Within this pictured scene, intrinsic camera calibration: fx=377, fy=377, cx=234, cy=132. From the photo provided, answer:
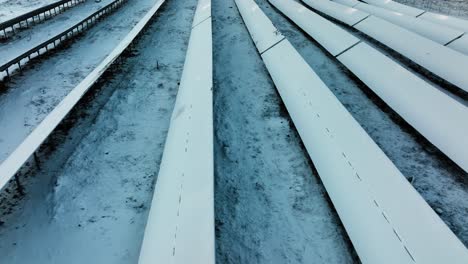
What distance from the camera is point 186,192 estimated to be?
2.38 metres

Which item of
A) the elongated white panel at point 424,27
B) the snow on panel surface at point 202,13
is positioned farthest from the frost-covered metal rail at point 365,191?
the snow on panel surface at point 202,13

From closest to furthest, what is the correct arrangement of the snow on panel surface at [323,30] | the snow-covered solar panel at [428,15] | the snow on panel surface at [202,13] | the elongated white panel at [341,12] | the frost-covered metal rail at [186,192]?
the frost-covered metal rail at [186,192]
the snow on panel surface at [323,30]
the snow-covered solar panel at [428,15]
the snow on panel surface at [202,13]
the elongated white panel at [341,12]

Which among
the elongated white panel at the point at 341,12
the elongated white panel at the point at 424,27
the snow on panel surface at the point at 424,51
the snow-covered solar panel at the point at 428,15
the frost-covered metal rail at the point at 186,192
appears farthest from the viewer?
the elongated white panel at the point at 341,12

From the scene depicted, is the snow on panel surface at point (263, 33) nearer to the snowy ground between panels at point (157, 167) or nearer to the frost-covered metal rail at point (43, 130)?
the snowy ground between panels at point (157, 167)

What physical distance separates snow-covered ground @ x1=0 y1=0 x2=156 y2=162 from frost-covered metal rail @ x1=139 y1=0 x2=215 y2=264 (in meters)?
1.43

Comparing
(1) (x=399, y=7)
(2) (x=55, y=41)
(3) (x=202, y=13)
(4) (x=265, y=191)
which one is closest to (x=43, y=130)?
(4) (x=265, y=191)

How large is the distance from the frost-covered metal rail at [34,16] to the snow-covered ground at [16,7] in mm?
317

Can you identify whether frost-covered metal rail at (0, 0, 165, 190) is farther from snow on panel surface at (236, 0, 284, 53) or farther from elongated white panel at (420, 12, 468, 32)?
elongated white panel at (420, 12, 468, 32)

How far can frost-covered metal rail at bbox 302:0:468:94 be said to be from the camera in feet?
14.6

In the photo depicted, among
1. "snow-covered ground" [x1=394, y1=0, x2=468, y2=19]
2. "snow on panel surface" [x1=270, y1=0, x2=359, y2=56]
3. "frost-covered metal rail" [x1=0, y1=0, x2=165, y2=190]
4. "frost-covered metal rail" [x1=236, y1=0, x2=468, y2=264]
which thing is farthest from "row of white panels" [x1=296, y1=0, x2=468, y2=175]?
"snow-covered ground" [x1=394, y1=0, x2=468, y2=19]

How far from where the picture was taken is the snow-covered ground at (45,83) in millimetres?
3562

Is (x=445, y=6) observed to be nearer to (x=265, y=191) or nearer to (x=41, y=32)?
(x=265, y=191)

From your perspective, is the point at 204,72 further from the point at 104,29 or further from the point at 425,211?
the point at 104,29

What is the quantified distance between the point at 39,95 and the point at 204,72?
72.1 inches
